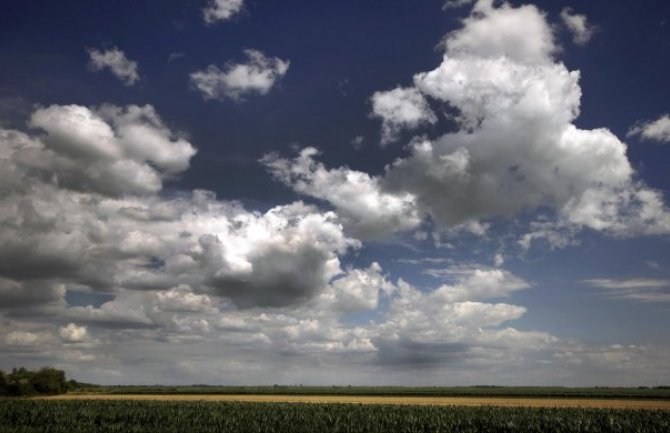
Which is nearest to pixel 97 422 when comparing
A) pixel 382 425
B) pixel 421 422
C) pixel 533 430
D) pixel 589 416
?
pixel 382 425

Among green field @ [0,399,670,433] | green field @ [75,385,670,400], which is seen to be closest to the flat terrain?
green field @ [0,399,670,433]

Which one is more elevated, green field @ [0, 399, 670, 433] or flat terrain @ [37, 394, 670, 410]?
green field @ [0, 399, 670, 433]

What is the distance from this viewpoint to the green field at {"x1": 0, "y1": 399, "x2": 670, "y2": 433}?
110ft

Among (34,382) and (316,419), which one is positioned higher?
(316,419)

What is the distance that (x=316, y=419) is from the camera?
37.6 m

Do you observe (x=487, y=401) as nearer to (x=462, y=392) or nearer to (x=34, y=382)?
(x=462, y=392)

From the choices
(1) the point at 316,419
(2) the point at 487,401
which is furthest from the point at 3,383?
(2) the point at 487,401

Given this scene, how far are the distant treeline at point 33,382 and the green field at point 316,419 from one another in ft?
209

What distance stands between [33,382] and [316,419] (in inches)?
3640

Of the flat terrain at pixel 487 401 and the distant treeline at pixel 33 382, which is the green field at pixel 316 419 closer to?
the flat terrain at pixel 487 401

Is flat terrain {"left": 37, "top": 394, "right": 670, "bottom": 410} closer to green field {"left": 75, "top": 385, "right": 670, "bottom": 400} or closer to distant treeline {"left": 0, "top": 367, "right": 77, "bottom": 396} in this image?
green field {"left": 75, "top": 385, "right": 670, "bottom": 400}

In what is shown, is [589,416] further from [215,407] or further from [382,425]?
[215,407]

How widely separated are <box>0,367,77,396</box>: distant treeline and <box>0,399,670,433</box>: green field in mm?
63655

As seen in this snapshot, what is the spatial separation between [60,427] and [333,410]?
70.0ft
